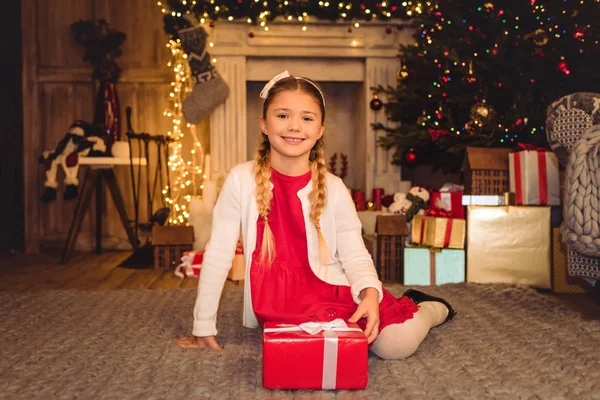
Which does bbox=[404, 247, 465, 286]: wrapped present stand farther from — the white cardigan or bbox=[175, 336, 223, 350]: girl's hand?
bbox=[175, 336, 223, 350]: girl's hand

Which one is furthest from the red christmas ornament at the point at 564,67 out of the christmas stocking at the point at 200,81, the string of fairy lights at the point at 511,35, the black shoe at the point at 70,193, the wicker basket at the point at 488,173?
the black shoe at the point at 70,193

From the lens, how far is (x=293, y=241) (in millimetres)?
1462

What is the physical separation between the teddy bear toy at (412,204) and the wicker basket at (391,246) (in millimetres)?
171

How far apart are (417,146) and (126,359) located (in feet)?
7.15

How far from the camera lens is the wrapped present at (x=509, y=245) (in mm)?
2322

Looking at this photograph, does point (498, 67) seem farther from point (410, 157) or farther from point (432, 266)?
point (432, 266)

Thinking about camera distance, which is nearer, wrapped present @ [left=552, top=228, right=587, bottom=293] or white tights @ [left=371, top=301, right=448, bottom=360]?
white tights @ [left=371, top=301, right=448, bottom=360]

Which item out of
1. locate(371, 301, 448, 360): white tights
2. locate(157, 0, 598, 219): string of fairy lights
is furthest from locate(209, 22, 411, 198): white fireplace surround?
locate(371, 301, 448, 360): white tights

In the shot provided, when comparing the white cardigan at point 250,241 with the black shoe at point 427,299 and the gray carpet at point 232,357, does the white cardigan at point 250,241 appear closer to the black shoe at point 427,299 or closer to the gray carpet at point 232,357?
the gray carpet at point 232,357

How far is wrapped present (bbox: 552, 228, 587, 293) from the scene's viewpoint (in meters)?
2.29

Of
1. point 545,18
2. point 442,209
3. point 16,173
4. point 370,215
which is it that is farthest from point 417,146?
point 16,173

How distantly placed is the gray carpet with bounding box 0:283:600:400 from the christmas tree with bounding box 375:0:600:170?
1043 millimetres

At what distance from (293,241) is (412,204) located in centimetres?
139

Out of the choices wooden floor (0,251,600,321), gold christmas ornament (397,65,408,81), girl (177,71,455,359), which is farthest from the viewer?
gold christmas ornament (397,65,408,81)
